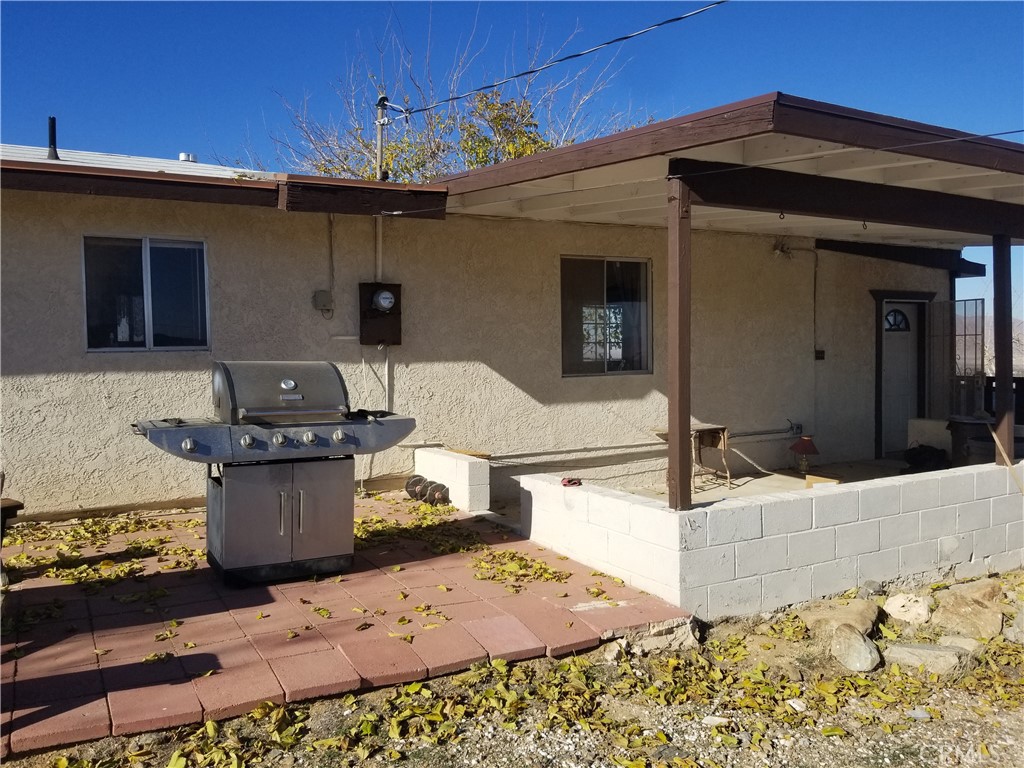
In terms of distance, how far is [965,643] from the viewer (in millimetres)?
5395

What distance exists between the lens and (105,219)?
24.1 ft

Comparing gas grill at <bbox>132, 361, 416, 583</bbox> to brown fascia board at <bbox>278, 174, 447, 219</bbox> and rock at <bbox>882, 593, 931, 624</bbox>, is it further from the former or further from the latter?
rock at <bbox>882, 593, 931, 624</bbox>

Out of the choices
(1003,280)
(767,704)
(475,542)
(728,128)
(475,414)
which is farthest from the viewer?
(475,414)

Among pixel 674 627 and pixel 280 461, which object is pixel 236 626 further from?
pixel 674 627

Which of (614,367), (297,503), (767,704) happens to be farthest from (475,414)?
(767,704)

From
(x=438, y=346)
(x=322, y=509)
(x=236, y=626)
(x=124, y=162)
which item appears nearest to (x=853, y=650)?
(x=322, y=509)

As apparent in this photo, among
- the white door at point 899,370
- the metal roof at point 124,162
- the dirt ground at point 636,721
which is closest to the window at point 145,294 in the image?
the metal roof at point 124,162

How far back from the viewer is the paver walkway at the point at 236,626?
3943mm

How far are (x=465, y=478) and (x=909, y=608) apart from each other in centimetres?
380

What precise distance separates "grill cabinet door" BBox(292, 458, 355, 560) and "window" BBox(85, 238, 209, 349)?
2695 millimetres

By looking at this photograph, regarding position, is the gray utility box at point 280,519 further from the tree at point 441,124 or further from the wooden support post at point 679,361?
the tree at point 441,124

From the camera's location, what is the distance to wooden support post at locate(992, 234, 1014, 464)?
744cm

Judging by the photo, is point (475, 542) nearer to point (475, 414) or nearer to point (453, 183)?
point (475, 414)

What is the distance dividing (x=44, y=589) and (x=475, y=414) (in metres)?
4.62
